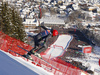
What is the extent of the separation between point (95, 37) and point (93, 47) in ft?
6.18

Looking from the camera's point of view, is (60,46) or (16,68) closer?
(16,68)

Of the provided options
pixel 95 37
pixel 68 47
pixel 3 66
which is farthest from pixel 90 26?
pixel 3 66

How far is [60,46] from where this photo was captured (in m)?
10.3

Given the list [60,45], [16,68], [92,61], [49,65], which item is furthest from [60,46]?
[16,68]

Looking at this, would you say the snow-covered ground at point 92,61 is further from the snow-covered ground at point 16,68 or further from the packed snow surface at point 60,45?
the snow-covered ground at point 16,68

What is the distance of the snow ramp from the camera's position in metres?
8.68

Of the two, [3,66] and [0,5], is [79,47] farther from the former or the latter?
[3,66]

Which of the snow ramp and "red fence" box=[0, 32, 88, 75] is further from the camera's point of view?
the snow ramp

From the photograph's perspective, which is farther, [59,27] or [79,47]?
[59,27]

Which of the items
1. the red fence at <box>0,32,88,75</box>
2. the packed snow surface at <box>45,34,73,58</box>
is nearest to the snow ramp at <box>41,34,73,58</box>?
the packed snow surface at <box>45,34,73,58</box>

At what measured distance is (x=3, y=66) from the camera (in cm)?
191

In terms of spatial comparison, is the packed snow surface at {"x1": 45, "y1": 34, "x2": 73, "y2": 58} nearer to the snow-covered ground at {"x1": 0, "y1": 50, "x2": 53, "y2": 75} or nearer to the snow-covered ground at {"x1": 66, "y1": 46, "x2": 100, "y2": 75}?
the snow-covered ground at {"x1": 66, "y1": 46, "x2": 100, "y2": 75}

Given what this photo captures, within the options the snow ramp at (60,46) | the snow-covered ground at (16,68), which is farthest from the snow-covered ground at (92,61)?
the snow-covered ground at (16,68)

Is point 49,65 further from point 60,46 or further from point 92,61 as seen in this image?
point 60,46
